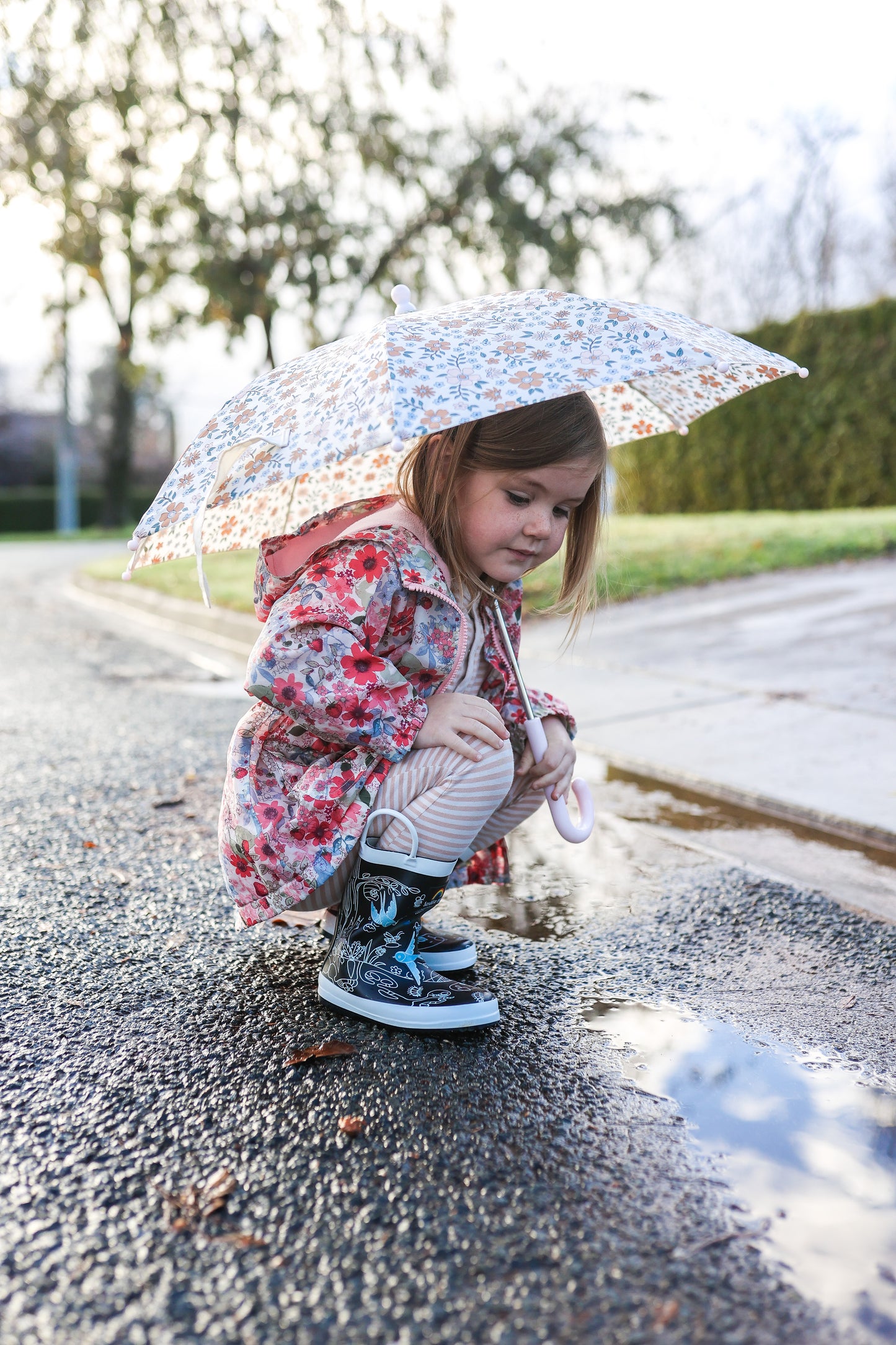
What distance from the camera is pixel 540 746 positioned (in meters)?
2.54

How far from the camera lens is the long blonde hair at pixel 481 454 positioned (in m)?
2.28

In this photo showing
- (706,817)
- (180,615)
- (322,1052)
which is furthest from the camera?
(180,615)

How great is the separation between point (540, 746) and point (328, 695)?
600 millimetres

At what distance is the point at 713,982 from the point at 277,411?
1.55 m

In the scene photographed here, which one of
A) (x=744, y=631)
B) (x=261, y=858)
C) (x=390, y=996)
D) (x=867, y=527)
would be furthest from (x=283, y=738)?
(x=867, y=527)

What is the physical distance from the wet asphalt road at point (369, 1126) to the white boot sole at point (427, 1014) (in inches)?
1.2

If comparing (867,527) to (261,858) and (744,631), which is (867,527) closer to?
(744,631)

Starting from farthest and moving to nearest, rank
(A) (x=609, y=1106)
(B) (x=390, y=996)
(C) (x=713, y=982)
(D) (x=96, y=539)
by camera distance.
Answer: (D) (x=96, y=539) → (C) (x=713, y=982) → (B) (x=390, y=996) → (A) (x=609, y=1106)

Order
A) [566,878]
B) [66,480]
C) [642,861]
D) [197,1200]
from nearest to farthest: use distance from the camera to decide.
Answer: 1. [197,1200]
2. [566,878]
3. [642,861]
4. [66,480]

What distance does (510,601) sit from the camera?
2689 millimetres

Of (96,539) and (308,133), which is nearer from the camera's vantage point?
(308,133)

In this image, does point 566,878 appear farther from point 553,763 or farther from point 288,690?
point 288,690

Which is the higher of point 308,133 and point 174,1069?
point 308,133

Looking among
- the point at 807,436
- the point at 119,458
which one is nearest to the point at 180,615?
the point at 807,436
